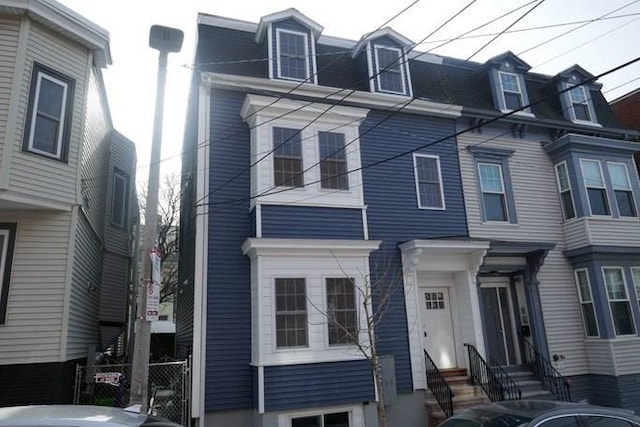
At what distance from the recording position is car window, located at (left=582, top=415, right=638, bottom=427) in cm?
511

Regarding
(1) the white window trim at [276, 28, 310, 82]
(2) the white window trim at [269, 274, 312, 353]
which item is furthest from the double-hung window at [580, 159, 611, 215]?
(2) the white window trim at [269, 274, 312, 353]

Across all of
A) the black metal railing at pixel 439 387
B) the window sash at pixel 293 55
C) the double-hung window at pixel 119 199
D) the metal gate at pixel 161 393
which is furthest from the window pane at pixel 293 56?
the black metal railing at pixel 439 387

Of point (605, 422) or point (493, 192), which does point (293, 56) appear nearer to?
point (493, 192)

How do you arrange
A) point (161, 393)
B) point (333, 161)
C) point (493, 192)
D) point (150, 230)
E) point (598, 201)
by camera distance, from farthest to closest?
point (598, 201) → point (493, 192) → point (333, 161) → point (161, 393) → point (150, 230)

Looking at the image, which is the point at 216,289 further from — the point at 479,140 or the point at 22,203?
the point at 479,140

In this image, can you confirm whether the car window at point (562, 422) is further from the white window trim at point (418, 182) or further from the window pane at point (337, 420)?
the white window trim at point (418, 182)

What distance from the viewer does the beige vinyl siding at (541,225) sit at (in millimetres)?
12875

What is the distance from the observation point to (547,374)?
12148 millimetres

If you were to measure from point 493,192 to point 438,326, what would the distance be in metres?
4.36

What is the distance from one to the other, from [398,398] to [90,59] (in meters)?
10.3

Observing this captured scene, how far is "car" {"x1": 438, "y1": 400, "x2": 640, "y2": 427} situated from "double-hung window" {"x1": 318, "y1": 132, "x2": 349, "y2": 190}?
6571mm

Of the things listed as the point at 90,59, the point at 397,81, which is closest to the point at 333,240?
the point at 397,81

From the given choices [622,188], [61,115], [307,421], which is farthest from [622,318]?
[61,115]

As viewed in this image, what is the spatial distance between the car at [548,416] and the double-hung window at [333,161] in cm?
657
